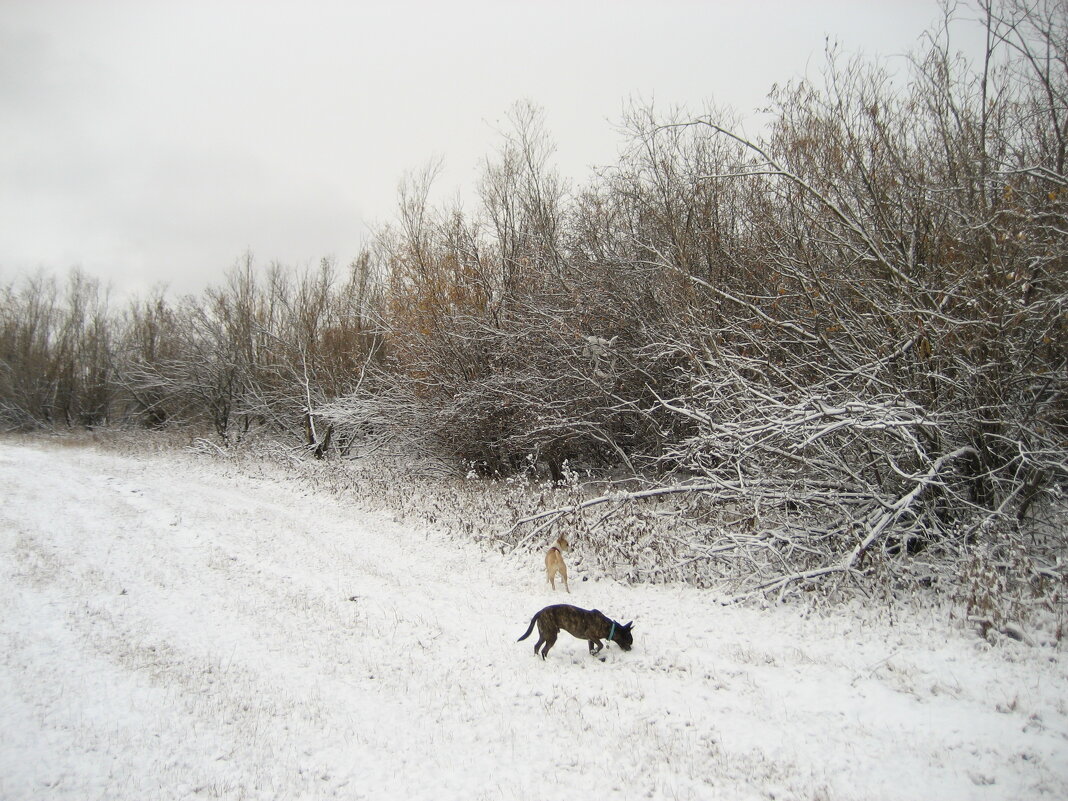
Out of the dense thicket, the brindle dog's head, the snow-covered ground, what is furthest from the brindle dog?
the dense thicket

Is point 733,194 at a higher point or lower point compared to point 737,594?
higher

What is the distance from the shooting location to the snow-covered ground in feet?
11.8

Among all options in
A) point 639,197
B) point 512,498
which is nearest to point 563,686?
point 512,498

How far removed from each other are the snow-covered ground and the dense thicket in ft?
4.80

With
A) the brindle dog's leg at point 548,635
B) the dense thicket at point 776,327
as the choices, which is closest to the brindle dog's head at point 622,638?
the brindle dog's leg at point 548,635

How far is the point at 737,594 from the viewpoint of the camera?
6.34 m

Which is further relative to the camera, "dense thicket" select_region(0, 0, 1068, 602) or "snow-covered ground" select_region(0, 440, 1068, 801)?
"dense thicket" select_region(0, 0, 1068, 602)

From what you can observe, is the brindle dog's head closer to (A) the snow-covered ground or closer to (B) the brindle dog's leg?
(A) the snow-covered ground

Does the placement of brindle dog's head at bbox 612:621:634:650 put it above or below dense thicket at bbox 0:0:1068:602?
below

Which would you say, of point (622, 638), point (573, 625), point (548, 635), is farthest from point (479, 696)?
point (622, 638)

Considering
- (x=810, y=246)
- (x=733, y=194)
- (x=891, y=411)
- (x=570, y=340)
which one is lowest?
(x=891, y=411)

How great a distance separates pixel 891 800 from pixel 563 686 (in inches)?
94.1

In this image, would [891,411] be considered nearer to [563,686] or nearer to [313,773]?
[563,686]

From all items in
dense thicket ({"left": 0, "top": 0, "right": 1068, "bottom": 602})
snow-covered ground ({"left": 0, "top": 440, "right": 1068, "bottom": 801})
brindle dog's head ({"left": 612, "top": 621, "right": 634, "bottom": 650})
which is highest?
dense thicket ({"left": 0, "top": 0, "right": 1068, "bottom": 602})
